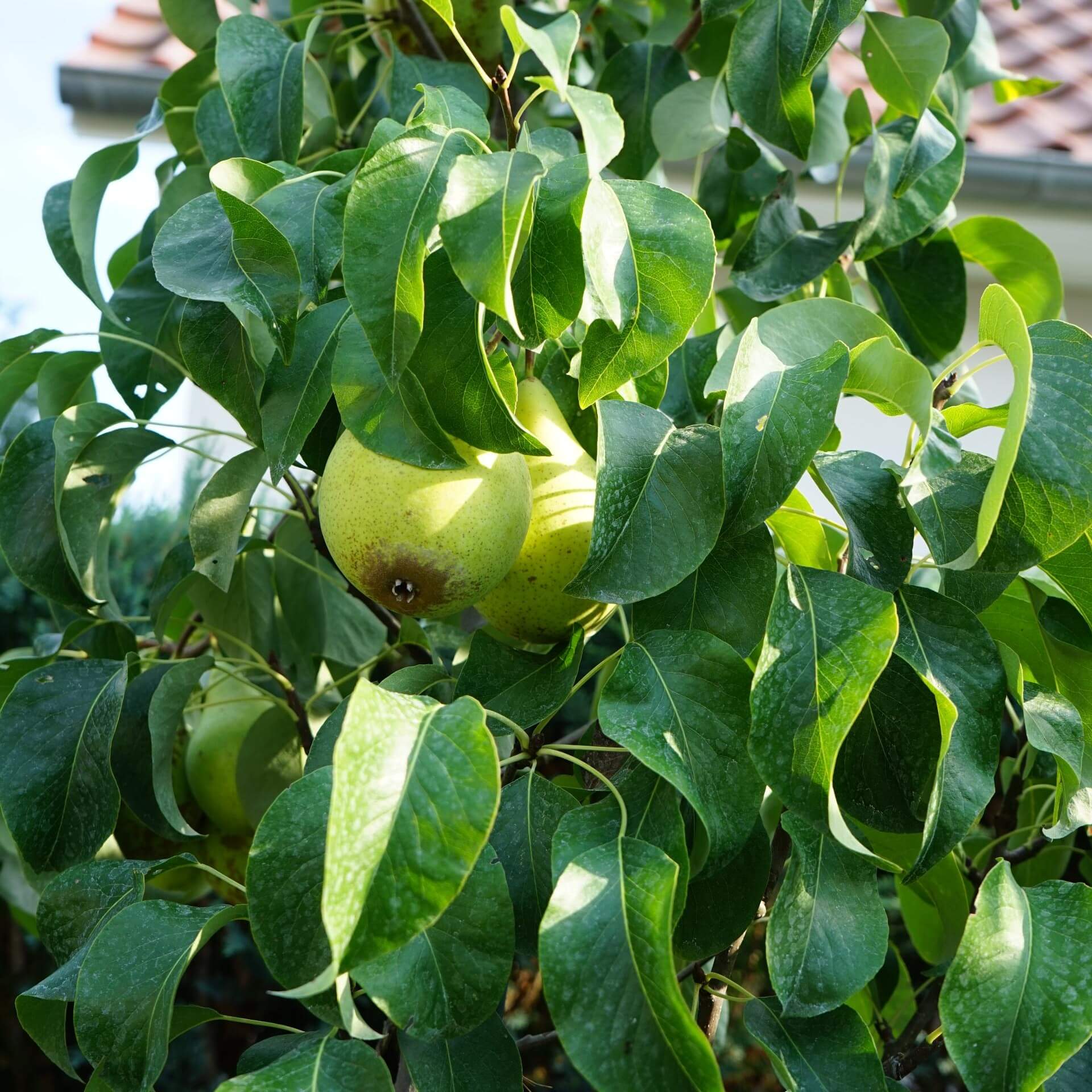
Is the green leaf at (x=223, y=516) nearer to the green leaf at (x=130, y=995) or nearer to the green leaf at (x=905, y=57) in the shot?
the green leaf at (x=130, y=995)

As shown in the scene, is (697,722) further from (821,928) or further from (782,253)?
(782,253)

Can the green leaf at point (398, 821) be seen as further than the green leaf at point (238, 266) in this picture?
No

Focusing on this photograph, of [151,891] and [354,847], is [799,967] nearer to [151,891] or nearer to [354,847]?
[354,847]

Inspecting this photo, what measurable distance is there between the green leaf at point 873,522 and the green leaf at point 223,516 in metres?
0.46

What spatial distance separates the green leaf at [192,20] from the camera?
1.42m

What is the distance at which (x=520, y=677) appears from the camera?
849 millimetres

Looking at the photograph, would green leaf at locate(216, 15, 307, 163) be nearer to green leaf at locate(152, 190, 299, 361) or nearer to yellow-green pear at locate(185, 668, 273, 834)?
green leaf at locate(152, 190, 299, 361)

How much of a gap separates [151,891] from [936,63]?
1255mm

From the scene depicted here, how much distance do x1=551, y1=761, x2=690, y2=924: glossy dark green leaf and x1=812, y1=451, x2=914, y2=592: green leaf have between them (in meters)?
0.21

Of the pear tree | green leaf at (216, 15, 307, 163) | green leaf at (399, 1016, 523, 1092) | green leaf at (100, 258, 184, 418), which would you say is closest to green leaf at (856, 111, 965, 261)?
the pear tree

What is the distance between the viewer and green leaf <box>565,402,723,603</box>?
71 centimetres

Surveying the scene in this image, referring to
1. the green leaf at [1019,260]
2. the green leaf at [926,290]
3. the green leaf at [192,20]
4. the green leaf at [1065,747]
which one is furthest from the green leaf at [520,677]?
the green leaf at [192,20]

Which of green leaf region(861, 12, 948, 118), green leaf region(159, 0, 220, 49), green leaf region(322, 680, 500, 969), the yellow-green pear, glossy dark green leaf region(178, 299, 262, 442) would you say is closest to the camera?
green leaf region(322, 680, 500, 969)

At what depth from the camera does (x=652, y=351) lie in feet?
2.35
